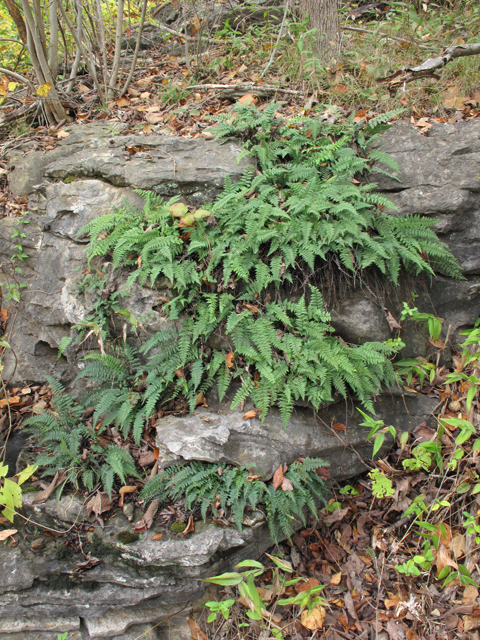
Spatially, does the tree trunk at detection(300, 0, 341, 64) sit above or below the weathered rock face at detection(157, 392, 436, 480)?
above

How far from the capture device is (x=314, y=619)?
3537 mm

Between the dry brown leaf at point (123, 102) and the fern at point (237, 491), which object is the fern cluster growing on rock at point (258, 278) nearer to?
the fern at point (237, 491)

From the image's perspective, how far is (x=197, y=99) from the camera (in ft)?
21.3

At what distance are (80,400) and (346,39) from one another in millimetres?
7304

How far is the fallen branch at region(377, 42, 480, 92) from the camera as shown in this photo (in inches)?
197

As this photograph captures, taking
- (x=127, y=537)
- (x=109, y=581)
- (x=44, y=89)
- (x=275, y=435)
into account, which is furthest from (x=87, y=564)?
(x=44, y=89)

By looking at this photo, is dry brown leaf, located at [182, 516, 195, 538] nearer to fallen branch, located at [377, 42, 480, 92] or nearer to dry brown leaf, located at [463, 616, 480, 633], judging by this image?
dry brown leaf, located at [463, 616, 480, 633]

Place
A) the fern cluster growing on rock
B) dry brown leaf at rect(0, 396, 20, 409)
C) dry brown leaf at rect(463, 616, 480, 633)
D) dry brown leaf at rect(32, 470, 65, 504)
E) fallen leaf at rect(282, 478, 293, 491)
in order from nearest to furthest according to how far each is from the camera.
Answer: dry brown leaf at rect(463, 616, 480, 633), fallen leaf at rect(282, 478, 293, 491), dry brown leaf at rect(32, 470, 65, 504), the fern cluster growing on rock, dry brown leaf at rect(0, 396, 20, 409)

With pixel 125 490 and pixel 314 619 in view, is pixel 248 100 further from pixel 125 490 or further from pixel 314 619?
pixel 314 619

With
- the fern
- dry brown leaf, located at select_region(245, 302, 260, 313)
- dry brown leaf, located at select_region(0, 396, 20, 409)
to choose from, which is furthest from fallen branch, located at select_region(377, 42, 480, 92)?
dry brown leaf, located at select_region(0, 396, 20, 409)

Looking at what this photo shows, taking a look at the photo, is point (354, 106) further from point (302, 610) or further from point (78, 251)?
point (302, 610)

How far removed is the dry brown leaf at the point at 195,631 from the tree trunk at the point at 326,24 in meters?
7.62

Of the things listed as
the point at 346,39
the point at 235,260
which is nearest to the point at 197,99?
the point at 346,39

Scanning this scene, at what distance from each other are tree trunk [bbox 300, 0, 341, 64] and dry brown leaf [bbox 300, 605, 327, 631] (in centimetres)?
728
